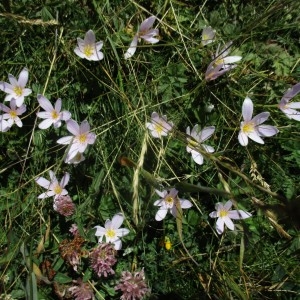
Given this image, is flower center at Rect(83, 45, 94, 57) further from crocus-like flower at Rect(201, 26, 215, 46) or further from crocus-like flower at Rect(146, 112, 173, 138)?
crocus-like flower at Rect(201, 26, 215, 46)

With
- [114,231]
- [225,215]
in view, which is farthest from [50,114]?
[225,215]

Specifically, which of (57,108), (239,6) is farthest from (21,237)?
(239,6)

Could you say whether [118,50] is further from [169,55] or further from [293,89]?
[293,89]

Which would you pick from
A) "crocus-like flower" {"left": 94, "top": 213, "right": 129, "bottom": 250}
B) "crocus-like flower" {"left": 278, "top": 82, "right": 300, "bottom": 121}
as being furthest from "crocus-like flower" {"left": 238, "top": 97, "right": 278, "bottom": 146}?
"crocus-like flower" {"left": 94, "top": 213, "right": 129, "bottom": 250}

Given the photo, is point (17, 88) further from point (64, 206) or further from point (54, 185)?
point (64, 206)

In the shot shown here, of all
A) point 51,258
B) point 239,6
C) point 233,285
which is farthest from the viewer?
point 239,6

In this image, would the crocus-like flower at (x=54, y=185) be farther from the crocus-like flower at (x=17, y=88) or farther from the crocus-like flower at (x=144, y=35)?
the crocus-like flower at (x=144, y=35)
